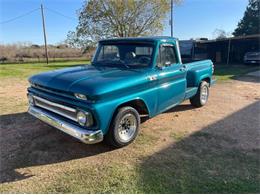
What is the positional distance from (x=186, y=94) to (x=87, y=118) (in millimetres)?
3099

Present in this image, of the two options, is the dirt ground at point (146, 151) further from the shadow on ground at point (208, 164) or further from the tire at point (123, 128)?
the tire at point (123, 128)

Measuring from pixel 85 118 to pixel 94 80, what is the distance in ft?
2.06

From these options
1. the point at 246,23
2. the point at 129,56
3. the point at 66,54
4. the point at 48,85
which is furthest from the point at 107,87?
the point at 66,54

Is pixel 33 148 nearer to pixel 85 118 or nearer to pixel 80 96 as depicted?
pixel 85 118

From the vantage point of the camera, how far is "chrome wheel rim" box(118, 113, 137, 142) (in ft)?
13.8

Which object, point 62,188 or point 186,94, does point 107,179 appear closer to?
point 62,188

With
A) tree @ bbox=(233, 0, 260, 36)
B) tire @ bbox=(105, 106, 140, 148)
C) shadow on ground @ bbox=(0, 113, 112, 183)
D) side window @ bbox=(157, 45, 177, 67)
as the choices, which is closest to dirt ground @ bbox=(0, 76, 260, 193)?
shadow on ground @ bbox=(0, 113, 112, 183)

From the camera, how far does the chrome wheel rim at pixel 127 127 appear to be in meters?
4.20

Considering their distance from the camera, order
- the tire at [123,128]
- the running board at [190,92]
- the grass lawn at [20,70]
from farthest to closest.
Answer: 1. the grass lawn at [20,70]
2. the running board at [190,92]
3. the tire at [123,128]

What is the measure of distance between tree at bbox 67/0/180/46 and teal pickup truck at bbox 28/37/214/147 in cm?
2323

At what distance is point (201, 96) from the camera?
6949 millimetres

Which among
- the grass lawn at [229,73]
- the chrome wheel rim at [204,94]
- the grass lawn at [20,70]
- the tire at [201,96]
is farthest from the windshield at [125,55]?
the grass lawn at [20,70]

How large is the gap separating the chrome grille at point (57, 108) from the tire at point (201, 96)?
4132mm

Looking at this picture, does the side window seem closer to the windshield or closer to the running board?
the windshield
